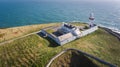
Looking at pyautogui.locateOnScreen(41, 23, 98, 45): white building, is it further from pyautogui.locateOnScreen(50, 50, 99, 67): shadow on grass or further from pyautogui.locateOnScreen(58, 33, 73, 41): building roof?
pyautogui.locateOnScreen(50, 50, 99, 67): shadow on grass

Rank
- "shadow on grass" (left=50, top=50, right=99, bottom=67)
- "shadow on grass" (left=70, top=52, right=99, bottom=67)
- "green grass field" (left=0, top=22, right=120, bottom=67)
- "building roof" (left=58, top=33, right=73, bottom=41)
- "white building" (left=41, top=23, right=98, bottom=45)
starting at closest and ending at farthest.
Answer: "green grass field" (left=0, top=22, right=120, bottom=67)
"shadow on grass" (left=50, top=50, right=99, bottom=67)
"shadow on grass" (left=70, top=52, right=99, bottom=67)
"building roof" (left=58, top=33, right=73, bottom=41)
"white building" (left=41, top=23, right=98, bottom=45)

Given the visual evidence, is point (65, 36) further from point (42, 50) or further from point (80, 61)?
point (80, 61)

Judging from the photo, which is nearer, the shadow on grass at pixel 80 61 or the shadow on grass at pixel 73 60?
the shadow on grass at pixel 73 60

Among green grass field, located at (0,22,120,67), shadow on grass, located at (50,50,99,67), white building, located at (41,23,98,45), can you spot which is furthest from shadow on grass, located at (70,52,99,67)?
white building, located at (41,23,98,45)

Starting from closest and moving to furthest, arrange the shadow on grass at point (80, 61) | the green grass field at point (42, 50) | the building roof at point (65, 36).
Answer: the green grass field at point (42, 50)
the shadow on grass at point (80, 61)
the building roof at point (65, 36)

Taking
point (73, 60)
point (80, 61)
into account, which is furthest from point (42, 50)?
point (80, 61)

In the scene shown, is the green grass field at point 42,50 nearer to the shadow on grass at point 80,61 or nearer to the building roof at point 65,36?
the building roof at point 65,36

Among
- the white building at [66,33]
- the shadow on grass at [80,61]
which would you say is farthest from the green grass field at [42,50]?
the shadow on grass at [80,61]

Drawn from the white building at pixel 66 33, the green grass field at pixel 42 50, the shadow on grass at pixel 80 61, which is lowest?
the shadow on grass at pixel 80 61
